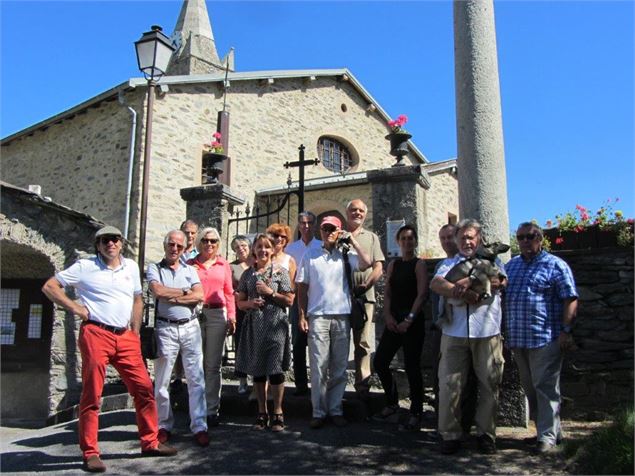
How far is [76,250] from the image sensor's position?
8.01 meters

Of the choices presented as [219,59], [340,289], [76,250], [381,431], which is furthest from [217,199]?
[219,59]

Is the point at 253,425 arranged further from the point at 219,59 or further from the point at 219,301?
the point at 219,59

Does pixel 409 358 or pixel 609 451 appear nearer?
pixel 609 451

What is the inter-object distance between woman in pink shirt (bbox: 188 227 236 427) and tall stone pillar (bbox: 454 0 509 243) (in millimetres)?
2321

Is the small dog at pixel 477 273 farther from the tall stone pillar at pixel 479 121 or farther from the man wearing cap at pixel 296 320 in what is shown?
the man wearing cap at pixel 296 320

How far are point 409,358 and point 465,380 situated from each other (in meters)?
0.63

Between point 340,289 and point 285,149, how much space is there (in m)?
12.0

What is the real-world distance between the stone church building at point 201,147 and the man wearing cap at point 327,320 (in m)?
6.34

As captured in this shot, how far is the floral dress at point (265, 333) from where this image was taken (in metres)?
4.68

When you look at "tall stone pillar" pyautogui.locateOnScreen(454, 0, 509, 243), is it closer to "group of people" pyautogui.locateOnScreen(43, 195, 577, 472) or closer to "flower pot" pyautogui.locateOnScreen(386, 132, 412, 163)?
"group of people" pyautogui.locateOnScreen(43, 195, 577, 472)

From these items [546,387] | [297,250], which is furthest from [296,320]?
[546,387]

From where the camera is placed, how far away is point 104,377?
4098mm

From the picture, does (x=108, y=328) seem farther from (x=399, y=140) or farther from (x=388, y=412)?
(x=399, y=140)

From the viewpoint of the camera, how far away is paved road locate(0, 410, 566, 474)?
A: 12.5 ft
